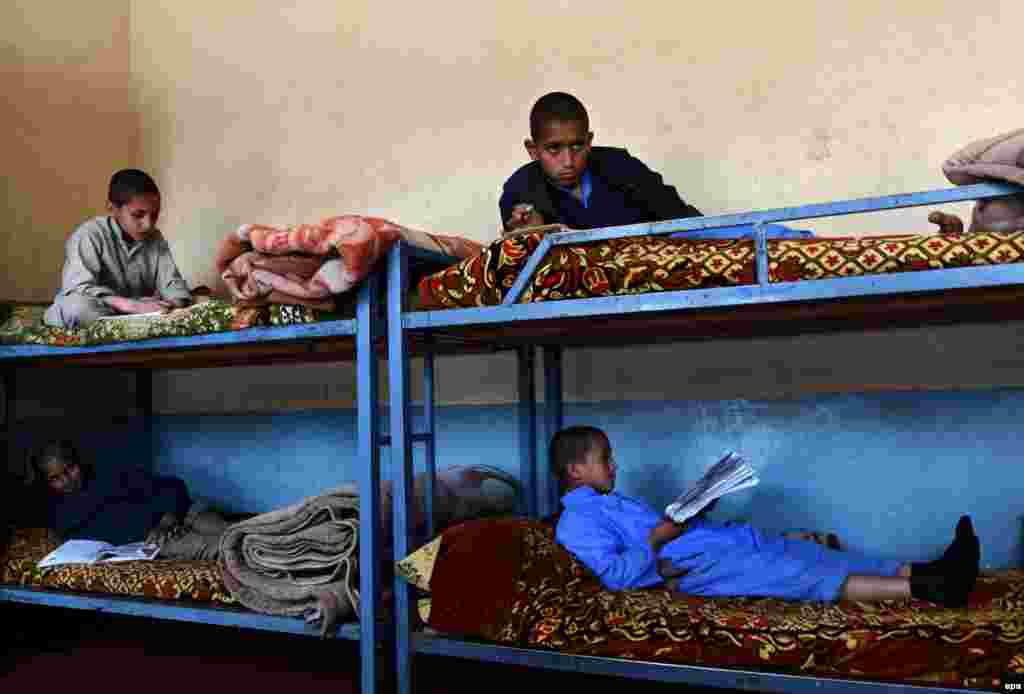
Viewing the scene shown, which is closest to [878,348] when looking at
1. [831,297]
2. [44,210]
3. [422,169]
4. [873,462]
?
[873,462]

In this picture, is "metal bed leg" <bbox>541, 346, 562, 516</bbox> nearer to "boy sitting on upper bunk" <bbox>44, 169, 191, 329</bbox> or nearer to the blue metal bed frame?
the blue metal bed frame

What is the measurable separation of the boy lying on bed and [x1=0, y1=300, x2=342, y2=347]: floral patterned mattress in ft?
1.98

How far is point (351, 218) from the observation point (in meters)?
2.50

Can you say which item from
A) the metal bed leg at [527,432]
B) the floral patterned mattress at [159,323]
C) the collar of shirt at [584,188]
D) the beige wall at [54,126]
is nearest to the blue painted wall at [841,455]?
the metal bed leg at [527,432]

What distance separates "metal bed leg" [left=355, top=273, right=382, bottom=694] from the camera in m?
2.59

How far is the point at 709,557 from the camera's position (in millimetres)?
2689

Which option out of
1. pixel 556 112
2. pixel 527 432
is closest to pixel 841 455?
pixel 527 432

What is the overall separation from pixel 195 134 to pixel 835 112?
2.98 meters

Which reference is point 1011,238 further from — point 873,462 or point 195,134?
point 195,134

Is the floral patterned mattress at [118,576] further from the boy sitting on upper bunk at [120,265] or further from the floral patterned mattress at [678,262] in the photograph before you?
the floral patterned mattress at [678,262]

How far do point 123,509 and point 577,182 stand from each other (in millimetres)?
2145

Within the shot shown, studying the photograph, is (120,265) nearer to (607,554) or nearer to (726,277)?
(607,554)

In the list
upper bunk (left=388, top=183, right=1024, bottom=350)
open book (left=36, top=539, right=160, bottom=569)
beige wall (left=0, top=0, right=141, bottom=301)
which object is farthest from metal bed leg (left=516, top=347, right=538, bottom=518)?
beige wall (left=0, top=0, right=141, bottom=301)

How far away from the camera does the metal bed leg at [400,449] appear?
100 inches
